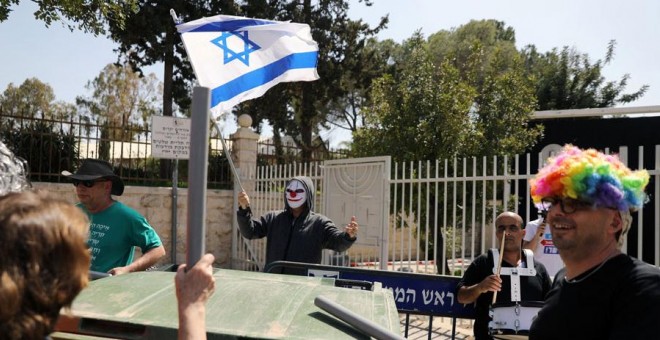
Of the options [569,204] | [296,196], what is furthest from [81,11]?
[569,204]

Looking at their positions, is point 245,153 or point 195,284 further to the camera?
point 245,153

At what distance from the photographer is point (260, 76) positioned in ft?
16.7

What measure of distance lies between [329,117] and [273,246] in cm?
2741

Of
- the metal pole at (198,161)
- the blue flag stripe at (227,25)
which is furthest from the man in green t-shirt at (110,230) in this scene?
A: the metal pole at (198,161)

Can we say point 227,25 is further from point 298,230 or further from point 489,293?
point 489,293

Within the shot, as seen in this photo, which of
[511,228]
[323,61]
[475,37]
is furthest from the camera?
[475,37]

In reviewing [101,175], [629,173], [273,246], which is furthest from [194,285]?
[273,246]

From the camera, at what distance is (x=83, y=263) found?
1260 millimetres

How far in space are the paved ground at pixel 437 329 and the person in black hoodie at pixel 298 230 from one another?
226 centimetres

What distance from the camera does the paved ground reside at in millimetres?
6742

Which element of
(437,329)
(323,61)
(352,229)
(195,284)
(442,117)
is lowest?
(437,329)

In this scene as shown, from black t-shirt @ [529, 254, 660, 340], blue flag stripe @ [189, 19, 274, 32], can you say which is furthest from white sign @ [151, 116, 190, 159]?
black t-shirt @ [529, 254, 660, 340]

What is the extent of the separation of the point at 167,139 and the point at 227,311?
630 cm

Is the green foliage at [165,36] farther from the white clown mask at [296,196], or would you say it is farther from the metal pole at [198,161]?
the metal pole at [198,161]
